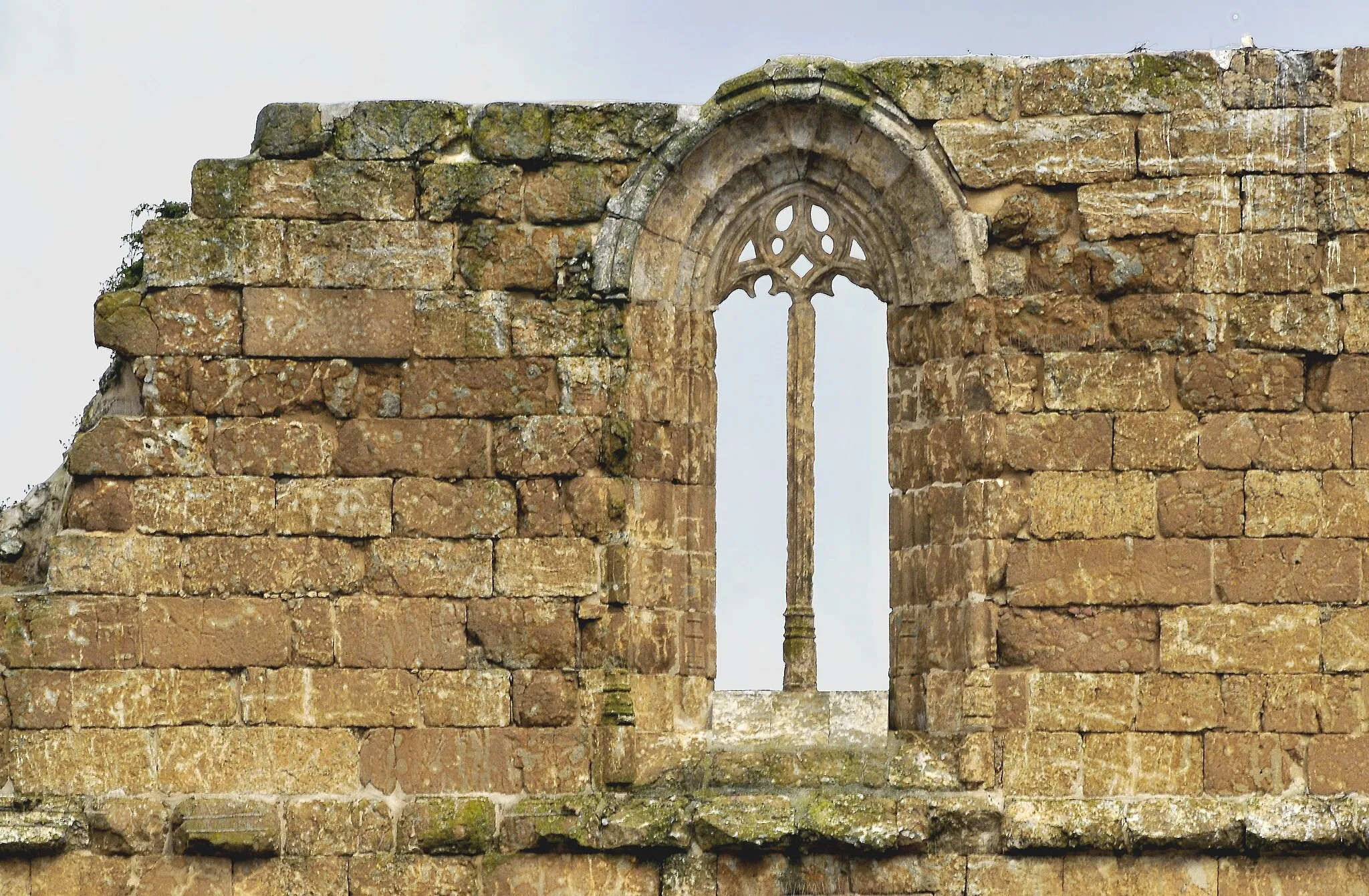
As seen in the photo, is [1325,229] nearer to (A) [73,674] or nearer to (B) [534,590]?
(B) [534,590]

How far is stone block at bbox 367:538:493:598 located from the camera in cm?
1361

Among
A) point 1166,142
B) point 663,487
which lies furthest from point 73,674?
point 1166,142

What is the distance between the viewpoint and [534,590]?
1359 centimetres

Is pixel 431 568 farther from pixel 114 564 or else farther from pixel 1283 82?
pixel 1283 82

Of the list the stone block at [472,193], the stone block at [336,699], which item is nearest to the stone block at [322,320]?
the stone block at [472,193]

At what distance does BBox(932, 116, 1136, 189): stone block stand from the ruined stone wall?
0.08 feet

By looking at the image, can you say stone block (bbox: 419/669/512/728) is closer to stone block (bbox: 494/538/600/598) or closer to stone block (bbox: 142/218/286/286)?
stone block (bbox: 494/538/600/598)

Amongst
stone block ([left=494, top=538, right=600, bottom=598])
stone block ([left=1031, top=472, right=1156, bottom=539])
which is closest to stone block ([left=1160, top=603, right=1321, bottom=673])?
stone block ([left=1031, top=472, right=1156, bottom=539])

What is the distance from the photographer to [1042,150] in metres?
13.7

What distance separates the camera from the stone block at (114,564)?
1367cm

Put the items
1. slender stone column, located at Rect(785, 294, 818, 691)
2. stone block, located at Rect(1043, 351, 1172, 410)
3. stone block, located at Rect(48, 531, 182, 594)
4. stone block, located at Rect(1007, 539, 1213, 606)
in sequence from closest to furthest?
stone block, located at Rect(1007, 539, 1213, 606) < stone block, located at Rect(1043, 351, 1172, 410) < stone block, located at Rect(48, 531, 182, 594) < slender stone column, located at Rect(785, 294, 818, 691)

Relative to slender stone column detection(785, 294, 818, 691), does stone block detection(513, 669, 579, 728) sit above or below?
below

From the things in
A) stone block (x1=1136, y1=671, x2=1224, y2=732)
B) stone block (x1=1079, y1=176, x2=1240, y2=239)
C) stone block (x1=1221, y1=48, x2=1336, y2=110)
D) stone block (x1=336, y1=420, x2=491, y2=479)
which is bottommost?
stone block (x1=1136, y1=671, x2=1224, y2=732)

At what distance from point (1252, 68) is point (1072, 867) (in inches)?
172
